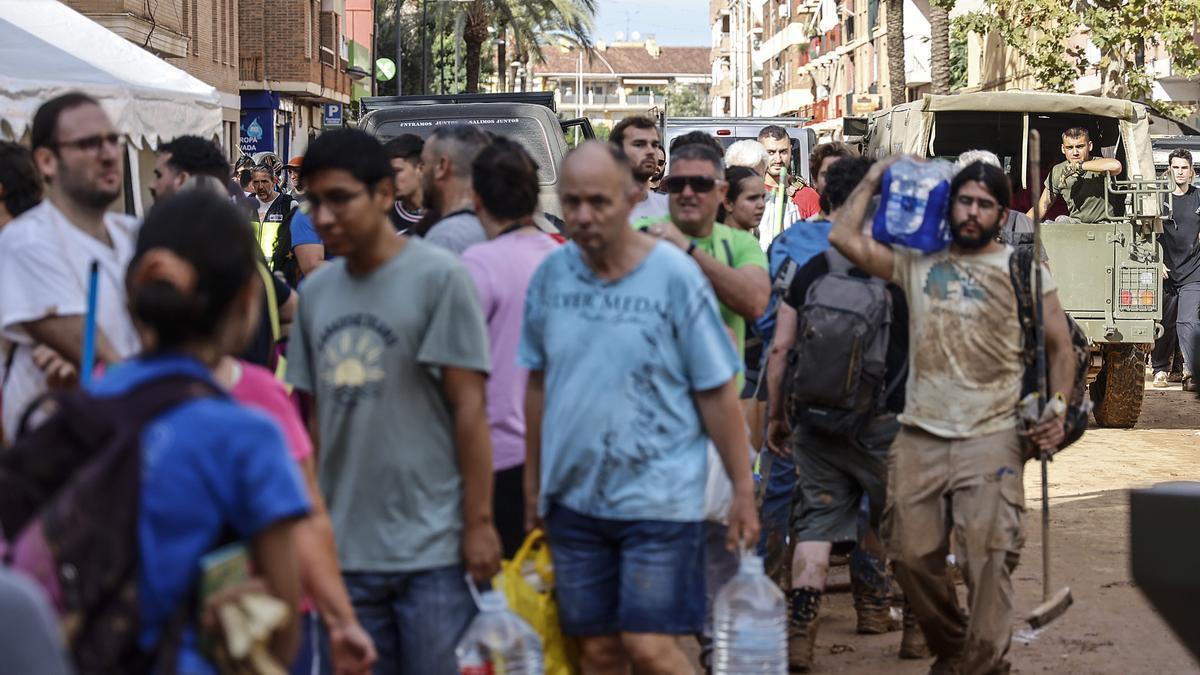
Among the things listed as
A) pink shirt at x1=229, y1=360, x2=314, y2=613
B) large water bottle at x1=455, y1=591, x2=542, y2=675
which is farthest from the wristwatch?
pink shirt at x1=229, y1=360, x2=314, y2=613

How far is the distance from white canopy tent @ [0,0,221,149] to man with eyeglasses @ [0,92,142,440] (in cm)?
594

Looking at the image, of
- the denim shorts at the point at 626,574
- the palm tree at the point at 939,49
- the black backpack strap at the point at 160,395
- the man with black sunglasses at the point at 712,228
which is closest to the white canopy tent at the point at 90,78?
the man with black sunglasses at the point at 712,228

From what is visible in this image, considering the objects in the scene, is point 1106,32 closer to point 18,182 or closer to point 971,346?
point 971,346

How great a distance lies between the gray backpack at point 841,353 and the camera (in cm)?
718

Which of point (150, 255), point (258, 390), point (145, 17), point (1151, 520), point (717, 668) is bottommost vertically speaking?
point (717, 668)

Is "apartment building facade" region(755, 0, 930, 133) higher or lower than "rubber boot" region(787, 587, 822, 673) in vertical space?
higher

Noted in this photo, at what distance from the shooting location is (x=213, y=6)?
42594 millimetres

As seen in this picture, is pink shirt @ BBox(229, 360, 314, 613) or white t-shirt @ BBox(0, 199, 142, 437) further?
white t-shirt @ BBox(0, 199, 142, 437)

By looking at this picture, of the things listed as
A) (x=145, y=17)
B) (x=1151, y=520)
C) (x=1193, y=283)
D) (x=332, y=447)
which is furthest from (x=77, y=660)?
(x=145, y=17)

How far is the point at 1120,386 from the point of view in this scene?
613 inches

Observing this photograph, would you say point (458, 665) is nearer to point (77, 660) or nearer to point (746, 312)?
point (746, 312)

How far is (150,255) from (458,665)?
7.02 ft

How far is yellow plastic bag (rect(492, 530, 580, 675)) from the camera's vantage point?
205 inches

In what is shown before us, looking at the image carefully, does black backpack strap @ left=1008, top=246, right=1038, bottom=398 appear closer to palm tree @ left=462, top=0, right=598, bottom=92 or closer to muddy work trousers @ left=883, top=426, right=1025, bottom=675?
muddy work trousers @ left=883, top=426, right=1025, bottom=675
